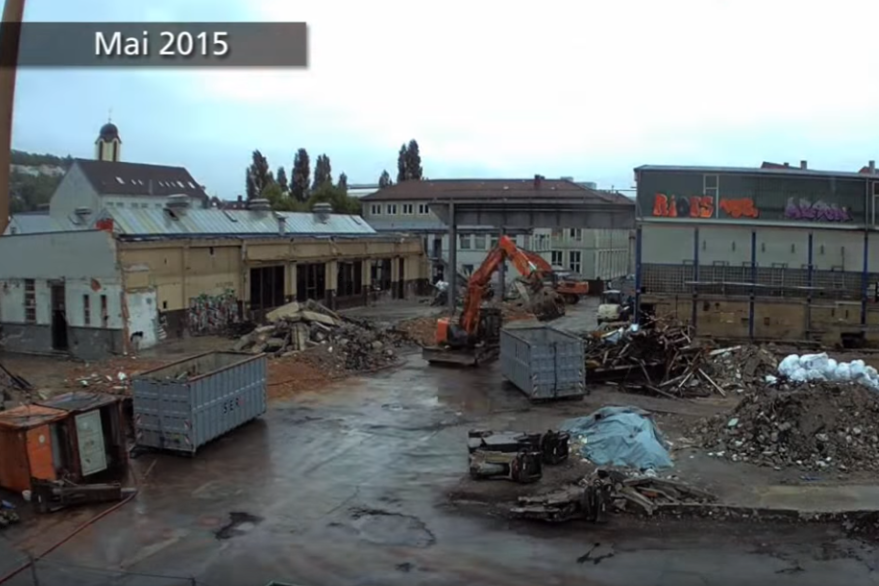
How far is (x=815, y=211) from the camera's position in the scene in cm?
3844

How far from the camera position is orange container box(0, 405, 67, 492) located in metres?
15.2

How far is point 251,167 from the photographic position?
11750cm

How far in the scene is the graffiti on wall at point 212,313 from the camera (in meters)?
37.7

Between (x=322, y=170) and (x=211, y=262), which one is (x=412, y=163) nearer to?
(x=322, y=170)

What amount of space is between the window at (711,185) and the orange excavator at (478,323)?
12114mm

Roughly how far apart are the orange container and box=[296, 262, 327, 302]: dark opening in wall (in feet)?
101

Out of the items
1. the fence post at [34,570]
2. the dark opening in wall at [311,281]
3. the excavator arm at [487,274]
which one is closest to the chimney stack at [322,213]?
the dark opening in wall at [311,281]

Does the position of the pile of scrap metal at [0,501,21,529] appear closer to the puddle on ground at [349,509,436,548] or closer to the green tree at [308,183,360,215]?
the puddle on ground at [349,509,436,548]

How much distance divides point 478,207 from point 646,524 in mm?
32721

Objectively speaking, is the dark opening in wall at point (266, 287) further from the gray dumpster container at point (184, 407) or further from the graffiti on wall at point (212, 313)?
the gray dumpster container at point (184, 407)

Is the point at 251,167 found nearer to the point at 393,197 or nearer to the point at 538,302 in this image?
the point at 393,197

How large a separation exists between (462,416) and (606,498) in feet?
28.3

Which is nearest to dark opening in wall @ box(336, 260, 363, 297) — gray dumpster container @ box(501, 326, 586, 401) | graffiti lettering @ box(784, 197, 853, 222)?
graffiti lettering @ box(784, 197, 853, 222)

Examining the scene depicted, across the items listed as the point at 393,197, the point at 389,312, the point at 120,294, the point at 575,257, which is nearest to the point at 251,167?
the point at 393,197
